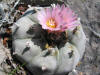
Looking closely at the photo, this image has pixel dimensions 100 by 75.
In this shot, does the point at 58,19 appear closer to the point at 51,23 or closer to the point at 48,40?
the point at 51,23

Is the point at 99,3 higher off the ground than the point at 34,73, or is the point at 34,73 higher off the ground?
the point at 99,3

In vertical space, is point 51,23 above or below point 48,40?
above

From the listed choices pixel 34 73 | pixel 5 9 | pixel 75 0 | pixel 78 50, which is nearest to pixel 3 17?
pixel 5 9

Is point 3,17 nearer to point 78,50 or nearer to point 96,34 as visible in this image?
point 78,50

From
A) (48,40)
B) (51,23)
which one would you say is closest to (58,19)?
(51,23)
